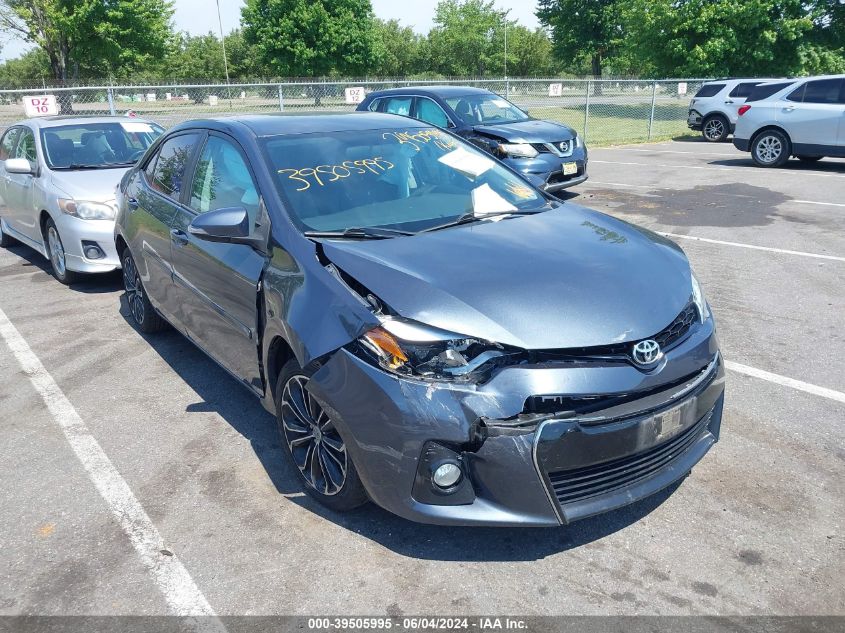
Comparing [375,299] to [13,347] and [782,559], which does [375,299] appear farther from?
[13,347]

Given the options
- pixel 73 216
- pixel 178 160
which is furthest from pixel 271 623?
pixel 73 216

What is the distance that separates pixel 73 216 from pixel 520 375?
586cm

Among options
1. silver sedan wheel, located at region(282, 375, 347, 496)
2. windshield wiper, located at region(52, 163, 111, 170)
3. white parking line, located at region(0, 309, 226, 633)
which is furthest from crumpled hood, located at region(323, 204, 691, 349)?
windshield wiper, located at region(52, 163, 111, 170)

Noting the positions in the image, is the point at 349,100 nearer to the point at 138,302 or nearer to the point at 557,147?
the point at 557,147

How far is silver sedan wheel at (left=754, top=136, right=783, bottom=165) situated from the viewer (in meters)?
A: 14.5

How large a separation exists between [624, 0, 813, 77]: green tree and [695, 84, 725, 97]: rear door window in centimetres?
967

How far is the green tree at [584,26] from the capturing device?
A: 5328 centimetres

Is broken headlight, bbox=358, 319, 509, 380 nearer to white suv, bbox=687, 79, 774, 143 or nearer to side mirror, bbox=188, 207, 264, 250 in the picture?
side mirror, bbox=188, 207, 264, 250

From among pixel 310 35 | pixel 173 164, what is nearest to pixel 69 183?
pixel 173 164

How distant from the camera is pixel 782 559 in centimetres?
293

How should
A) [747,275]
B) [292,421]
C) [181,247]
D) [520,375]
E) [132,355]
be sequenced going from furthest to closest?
[747,275] < [132,355] < [181,247] < [292,421] < [520,375]

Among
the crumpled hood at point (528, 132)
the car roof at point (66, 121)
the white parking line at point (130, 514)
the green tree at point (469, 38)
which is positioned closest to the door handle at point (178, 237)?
the white parking line at point (130, 514)

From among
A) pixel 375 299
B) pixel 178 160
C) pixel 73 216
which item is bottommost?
pixel 73 216

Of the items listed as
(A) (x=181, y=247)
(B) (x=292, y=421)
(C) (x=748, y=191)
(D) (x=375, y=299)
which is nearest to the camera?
(D) (x=375, y=299)
